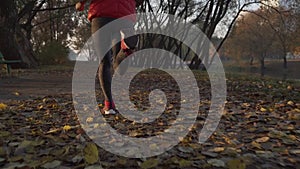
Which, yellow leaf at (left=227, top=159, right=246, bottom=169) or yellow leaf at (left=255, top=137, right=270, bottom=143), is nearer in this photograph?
yellow leaf at (left=227, top=159, right=246, bottom=169)

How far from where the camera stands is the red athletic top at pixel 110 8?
3.43 metres

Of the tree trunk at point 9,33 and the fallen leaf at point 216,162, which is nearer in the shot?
the fallen leaf at point 216,162

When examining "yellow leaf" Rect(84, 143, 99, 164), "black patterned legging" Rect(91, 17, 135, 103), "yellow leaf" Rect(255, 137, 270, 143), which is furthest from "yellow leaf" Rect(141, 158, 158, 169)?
"black patterned legging" Rect(91, 17, 135, 103)

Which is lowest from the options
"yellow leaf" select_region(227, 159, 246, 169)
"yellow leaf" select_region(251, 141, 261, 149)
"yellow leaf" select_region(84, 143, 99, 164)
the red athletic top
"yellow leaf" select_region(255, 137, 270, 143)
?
"yellow leaf" select_region(255, 137, 270, 143)

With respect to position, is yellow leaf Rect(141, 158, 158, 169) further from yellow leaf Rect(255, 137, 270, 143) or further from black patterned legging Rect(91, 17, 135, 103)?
black patterned legging Rect(91, 17, 135, 103)

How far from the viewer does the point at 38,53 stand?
23.5m

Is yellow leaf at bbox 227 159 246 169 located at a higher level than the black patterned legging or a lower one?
lower

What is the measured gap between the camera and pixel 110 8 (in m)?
3.44

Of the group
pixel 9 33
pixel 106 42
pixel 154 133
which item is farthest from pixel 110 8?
pixel 9 33

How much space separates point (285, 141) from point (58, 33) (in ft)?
127

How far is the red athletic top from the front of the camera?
343 cm

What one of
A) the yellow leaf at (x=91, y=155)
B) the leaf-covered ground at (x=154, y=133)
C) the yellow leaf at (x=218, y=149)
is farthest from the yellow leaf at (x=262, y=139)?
the yellow leaf at (x=91, y=155)

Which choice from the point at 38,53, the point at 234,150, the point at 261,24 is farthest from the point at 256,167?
the point at 261,24

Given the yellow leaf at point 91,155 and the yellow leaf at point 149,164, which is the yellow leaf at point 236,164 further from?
the yellow leaf at point 91,155
